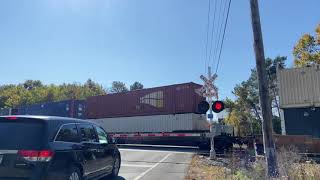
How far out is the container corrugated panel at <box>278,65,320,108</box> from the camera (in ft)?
86.8

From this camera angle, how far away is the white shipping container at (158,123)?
88.8 ft

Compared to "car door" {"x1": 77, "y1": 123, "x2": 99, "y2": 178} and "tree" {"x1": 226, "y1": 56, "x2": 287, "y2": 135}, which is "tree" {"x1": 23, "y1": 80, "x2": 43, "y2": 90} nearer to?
"tree" {"x1": 226, "y1": 56, "x2": 287, "y2": 135}

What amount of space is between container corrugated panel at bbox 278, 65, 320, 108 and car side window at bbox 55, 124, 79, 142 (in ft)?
70.4

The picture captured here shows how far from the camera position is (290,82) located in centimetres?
2775

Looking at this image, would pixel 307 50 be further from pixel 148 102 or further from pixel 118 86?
pixel 118 86

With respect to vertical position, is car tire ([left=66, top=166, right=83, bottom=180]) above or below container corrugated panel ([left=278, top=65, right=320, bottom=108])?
below

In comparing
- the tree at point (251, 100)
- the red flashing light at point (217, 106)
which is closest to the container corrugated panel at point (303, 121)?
the red flashing light at point (217, 106)

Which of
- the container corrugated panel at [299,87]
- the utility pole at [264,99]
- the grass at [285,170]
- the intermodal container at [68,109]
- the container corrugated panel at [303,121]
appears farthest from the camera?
the intermodal container at [68,109]

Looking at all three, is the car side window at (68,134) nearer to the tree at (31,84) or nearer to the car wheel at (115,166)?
the car wheel at (115,166)

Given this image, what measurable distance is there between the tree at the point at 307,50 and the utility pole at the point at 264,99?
114 feet

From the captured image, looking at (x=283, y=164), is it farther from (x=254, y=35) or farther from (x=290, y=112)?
(x=290, y=112)

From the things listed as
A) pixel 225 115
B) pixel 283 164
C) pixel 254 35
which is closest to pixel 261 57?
pixel 254 35

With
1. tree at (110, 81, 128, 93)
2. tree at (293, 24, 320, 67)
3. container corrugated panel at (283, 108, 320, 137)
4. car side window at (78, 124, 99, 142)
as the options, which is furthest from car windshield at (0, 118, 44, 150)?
Answer: tree at (110, 81, 128, 93)

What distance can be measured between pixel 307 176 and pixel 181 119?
1979 centimetres
